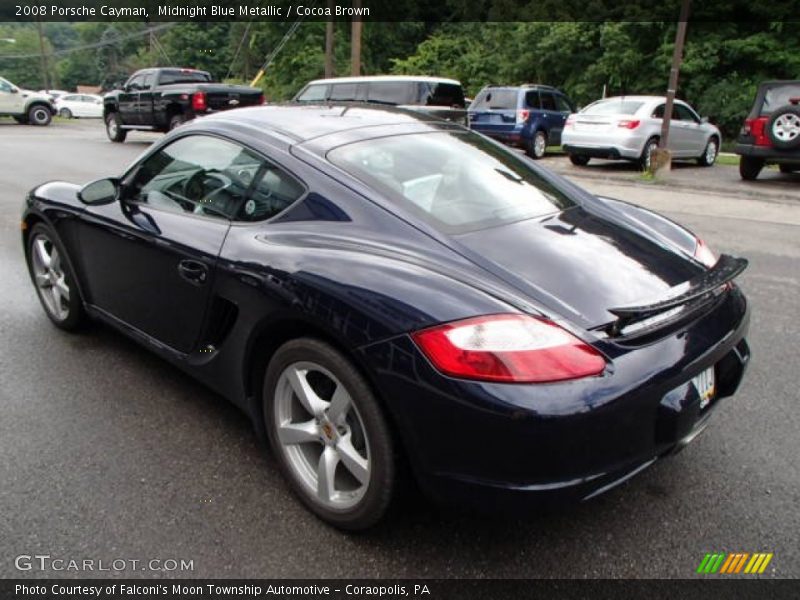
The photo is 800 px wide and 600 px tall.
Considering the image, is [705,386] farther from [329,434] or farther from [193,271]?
[193,271]

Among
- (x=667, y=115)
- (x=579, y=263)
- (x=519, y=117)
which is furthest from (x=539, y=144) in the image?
(x=579, y=263)

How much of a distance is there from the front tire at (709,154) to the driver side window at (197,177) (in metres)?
14.6

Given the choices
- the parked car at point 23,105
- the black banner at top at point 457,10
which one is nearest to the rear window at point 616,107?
the black banner at top at point 457,10

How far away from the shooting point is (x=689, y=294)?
224 cm

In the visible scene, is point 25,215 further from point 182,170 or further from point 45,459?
point 45,459

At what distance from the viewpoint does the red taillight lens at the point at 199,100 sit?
1537 cm

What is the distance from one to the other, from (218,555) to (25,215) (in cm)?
291

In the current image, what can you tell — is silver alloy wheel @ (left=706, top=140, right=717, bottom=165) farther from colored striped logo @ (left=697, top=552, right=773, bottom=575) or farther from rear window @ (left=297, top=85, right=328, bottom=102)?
colored striped logo @ (left=697, top=552, right=773, bottom=575)

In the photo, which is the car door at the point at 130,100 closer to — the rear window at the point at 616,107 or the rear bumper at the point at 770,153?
the rear window at the point at 616,107

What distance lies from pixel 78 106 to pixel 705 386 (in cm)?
4428

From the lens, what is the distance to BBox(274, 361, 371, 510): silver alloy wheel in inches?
87.3

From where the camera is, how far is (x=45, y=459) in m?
2.77

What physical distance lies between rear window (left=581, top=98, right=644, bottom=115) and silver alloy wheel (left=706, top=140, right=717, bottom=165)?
8.33 ft

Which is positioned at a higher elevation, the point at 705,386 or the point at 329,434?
the point at 705,386
